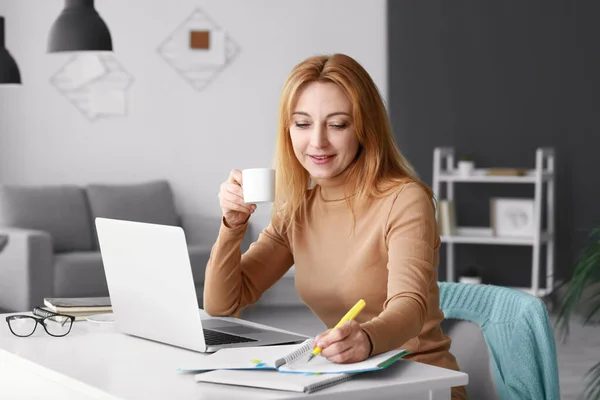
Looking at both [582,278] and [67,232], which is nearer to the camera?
[582,278]

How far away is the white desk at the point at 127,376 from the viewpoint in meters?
1.32

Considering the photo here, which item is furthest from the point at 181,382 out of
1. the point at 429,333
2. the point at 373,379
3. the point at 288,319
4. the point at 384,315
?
the point at 288,319

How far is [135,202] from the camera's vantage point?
6117mm

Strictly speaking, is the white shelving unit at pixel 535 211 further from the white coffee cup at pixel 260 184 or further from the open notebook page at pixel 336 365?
the open notebook page at pixel 336 365

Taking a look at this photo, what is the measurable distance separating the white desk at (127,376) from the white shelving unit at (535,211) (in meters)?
4.74

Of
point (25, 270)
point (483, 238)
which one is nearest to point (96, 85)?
point (25, 270)

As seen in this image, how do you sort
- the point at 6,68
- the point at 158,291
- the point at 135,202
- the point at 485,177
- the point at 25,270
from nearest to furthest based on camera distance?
the point at 158,291
the point at 6,68
the point at 25,270
the point at 135,202
the point at 485,177

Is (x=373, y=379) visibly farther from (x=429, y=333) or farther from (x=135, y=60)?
(x=135, y=60)

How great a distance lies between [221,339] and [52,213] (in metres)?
4.41

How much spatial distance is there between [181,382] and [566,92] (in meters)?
5.45

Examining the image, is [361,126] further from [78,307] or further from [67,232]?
[67,232]

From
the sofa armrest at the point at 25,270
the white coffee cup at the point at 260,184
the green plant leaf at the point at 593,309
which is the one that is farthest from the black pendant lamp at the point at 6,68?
the green plant leaf at the point at 593,309

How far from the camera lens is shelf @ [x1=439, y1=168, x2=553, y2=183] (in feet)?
20.3

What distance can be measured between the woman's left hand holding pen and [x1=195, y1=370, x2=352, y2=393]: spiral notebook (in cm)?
5
